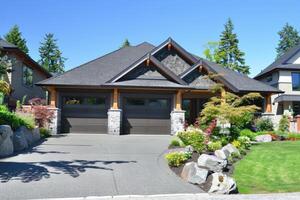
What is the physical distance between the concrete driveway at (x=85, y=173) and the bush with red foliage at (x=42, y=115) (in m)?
4.65

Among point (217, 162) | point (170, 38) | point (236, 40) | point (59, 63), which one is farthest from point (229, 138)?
point (59, 63)

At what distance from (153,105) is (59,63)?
5044 cm

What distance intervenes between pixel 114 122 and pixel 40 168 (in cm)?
1063

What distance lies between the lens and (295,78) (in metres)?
29.3

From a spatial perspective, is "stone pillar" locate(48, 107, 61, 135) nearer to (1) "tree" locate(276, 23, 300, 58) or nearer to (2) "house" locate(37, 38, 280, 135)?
(2) "house" locate(37, 38, 280, 135)

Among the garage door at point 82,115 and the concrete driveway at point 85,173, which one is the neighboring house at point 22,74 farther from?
the concrete driveway at point 85,173

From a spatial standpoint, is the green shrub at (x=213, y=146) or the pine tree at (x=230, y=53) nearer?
the green shrub at (x=213, y=146)

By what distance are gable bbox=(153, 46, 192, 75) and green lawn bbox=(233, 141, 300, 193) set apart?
35.5 ft

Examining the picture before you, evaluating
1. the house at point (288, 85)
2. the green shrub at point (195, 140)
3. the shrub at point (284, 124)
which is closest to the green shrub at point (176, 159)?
the green shrub at point (195, 140)

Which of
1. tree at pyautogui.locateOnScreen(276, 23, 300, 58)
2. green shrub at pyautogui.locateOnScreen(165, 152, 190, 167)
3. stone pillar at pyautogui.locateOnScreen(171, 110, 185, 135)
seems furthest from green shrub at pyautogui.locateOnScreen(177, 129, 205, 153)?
tree at pyautogui.locateOnScreen(276, 23, 300, 58)

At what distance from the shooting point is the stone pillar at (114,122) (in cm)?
2080

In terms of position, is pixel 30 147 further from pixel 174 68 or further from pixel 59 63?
pixel 59 63

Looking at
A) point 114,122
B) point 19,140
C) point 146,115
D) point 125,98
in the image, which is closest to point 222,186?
point 19,140

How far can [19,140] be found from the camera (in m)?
13.7
